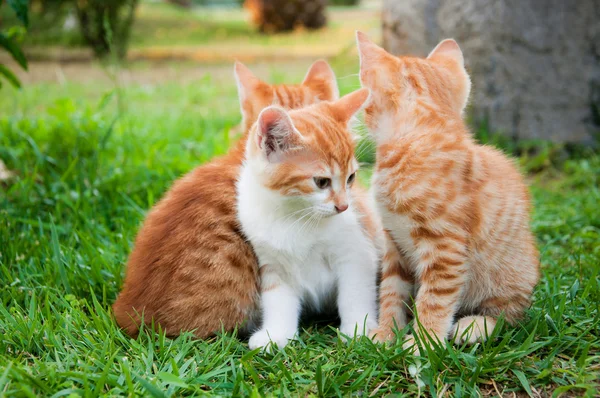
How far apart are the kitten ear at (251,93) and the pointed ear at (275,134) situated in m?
0.55

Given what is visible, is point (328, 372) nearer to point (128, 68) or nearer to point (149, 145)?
point (149, 145)

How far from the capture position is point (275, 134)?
2.03m

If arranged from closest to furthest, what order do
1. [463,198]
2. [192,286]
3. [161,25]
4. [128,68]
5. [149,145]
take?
[463,198]
[192,286]
[149,145]
[128,68]
[161,25]

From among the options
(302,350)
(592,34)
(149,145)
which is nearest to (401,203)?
(302,350)

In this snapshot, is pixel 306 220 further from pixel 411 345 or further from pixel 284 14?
pixel 284 14

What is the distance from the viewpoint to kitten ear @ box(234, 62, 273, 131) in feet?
8.54

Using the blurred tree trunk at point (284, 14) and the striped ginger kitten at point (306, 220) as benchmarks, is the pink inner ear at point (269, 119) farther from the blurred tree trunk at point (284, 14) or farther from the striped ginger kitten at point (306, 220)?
the blurred tree trunk at point (284, 14)

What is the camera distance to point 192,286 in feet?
7.01

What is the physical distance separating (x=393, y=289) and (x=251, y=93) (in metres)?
1.04

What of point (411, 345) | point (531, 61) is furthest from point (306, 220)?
point (531, 61)

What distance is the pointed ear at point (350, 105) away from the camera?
2111mm

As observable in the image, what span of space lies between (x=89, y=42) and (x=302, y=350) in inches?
280

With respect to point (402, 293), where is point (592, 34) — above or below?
above

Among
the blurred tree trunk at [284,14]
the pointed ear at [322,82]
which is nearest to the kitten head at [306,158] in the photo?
the pointed ear at [322,82]
